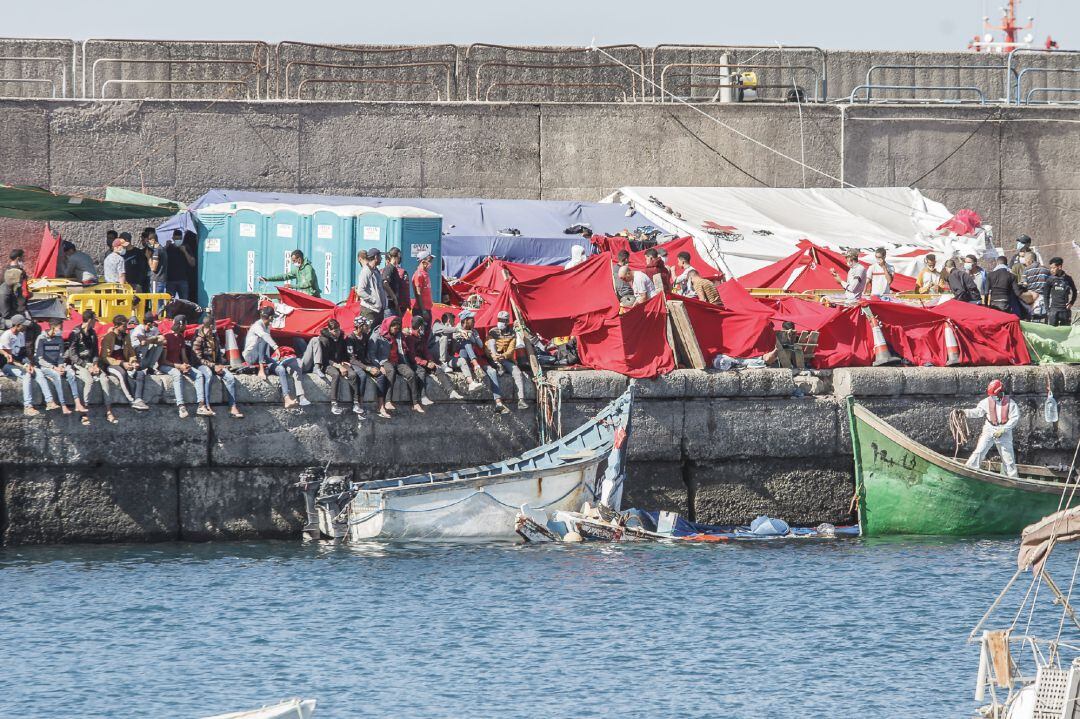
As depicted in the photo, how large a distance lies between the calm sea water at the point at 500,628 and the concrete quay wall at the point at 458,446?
50 cm

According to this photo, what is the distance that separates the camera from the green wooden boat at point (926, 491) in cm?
2047

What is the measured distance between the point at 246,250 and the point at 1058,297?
36.9ft

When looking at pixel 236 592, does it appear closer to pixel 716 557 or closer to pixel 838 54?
pixel 716 557

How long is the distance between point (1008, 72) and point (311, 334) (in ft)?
46.5

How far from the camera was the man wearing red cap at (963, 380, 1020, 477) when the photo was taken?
20984 millimetres

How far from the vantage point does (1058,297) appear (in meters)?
23.9

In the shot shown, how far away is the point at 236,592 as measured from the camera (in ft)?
58.2

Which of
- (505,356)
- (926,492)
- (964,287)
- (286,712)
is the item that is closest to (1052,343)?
(964,287)

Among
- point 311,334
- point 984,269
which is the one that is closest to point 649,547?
point 311,334

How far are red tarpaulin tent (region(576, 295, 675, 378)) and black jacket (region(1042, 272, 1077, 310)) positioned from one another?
614 cm

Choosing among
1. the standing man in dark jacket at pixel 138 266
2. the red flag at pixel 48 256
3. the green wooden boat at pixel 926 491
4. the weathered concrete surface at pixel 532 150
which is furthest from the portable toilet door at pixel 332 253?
the green wooden boat at pixel 926 491

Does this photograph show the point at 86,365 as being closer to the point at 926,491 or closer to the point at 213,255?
the point at 213,255

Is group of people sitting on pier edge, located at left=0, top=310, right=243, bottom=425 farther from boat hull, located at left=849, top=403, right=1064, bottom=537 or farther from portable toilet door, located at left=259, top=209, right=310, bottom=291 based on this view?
boat hull, located at left=849, top=403, right=1064, bottom=537

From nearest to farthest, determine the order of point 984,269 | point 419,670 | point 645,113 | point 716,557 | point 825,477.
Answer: point 419,670
point 716,557
point 825,477
point 984,269
point 645,113
